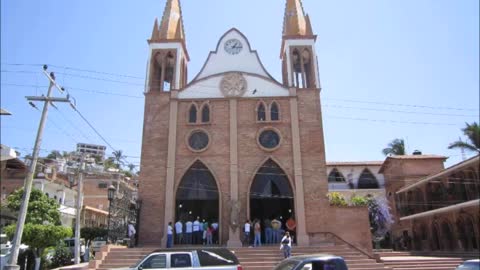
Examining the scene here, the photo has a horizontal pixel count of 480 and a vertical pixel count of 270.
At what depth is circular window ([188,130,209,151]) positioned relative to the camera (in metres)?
24.1

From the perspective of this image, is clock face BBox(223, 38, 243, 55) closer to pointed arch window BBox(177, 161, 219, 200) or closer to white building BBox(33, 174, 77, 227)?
pointed arch window BBox(177, 161, 219, 200)

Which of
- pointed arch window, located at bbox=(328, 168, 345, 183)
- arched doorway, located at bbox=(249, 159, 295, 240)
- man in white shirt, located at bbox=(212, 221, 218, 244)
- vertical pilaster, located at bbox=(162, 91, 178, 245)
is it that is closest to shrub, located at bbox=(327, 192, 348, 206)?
arched doorway, located at bbox=(249, 159, 295, 240)

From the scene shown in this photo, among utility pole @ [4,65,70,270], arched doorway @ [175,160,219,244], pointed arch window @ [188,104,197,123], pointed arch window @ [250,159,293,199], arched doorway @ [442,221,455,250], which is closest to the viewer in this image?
utility pole @ [4,65,70,270]

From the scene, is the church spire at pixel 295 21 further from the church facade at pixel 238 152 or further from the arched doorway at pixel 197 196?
the arched doorway at pixel 197 196

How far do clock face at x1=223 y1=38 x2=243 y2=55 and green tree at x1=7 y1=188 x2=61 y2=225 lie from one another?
17568mm

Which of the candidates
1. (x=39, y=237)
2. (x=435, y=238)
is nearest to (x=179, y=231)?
(x=39, y=237)

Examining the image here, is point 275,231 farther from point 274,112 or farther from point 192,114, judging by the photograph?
point 192,114

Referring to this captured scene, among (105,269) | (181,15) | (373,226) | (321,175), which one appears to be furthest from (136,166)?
(373,226)

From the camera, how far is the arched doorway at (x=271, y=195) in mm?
23109

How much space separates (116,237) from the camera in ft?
68.0

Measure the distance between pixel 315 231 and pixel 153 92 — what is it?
13.3 metres

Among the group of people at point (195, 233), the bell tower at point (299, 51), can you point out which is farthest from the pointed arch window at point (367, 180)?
the group of people at point (195, 233)

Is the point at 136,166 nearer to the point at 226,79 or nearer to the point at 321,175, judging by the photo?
the point at 226,79

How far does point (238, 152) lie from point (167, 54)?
891cm
